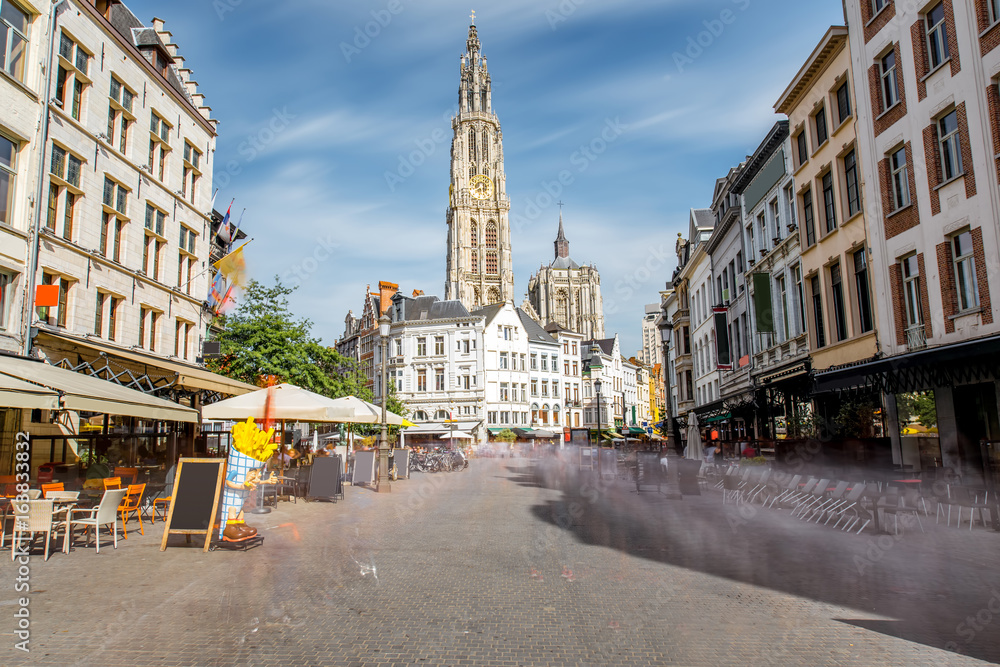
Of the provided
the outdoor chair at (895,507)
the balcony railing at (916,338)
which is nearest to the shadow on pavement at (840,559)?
the outdoor chair at (895,507)

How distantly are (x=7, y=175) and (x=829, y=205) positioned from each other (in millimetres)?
22338

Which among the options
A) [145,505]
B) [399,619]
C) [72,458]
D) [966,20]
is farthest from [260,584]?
[966,20]

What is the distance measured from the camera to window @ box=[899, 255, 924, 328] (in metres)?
16.5

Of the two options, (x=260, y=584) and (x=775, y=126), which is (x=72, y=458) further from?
(x=775, y=126)

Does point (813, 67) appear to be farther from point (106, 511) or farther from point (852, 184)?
point (106, 511)

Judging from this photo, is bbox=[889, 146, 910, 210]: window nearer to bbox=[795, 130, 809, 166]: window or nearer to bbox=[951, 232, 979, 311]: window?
bbox=[951, 232, 979, 311]: window

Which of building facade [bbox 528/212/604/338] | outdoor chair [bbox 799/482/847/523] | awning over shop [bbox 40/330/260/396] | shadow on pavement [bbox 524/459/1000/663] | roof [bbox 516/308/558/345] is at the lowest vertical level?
shadow on pavement [bbox 524/459/1000/663]

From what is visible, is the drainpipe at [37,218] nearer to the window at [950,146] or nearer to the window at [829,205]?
the window at [950,146]

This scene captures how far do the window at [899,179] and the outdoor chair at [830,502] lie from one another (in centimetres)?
844

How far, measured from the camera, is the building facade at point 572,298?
127 metres

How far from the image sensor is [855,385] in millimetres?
16297

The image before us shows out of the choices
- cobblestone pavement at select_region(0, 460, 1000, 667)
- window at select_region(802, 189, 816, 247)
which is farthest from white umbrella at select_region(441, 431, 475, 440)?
cobblestone pavement at select_region(0, 460, 1000, 667)

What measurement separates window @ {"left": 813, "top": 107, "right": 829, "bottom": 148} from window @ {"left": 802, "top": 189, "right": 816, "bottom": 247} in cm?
164

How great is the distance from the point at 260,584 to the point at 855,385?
14.4 m
